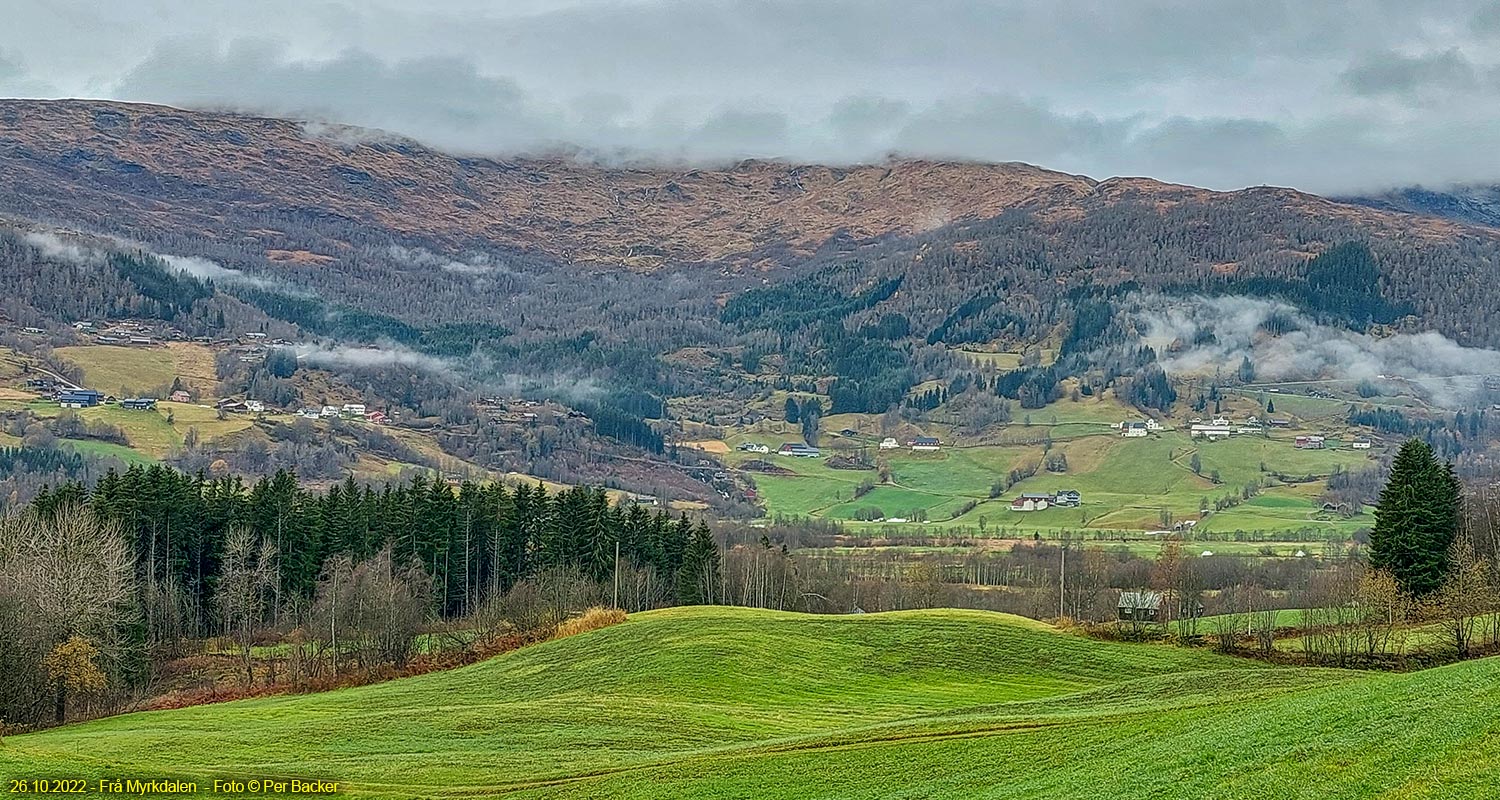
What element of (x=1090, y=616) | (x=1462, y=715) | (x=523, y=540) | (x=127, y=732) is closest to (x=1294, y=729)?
(x=1462, y=715)

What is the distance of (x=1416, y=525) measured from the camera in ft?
343

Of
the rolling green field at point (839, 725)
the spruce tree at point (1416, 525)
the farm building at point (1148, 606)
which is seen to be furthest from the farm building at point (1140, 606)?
the spruce tree at point (1416, 525)

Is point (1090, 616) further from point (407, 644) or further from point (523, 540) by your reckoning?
point (407, 644)

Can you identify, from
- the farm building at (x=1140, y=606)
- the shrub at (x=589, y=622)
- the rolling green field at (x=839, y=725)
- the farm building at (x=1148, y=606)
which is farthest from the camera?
the farm building at (x=1148, y=606)

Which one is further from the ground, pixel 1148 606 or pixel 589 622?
pixel 589 622

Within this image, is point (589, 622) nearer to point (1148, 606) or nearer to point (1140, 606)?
point (1140, 606)

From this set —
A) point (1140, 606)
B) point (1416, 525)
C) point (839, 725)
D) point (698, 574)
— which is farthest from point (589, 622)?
point (1416, 525)

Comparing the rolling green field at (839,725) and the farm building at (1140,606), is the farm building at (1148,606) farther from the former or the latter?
the rolling green field at (839,725)

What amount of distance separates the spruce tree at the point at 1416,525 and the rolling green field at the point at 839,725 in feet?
81.5

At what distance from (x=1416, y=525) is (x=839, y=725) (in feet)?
210

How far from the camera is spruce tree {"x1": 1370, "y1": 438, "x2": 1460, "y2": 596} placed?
339ft

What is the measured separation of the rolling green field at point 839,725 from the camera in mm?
35000

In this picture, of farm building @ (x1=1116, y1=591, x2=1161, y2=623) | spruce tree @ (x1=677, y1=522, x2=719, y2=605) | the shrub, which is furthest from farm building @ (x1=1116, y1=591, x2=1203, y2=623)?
the shrub

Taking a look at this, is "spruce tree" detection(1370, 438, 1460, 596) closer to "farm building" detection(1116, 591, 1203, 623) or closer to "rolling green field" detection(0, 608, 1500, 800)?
"farm building" detection(1116, 591, 1203, 623)
